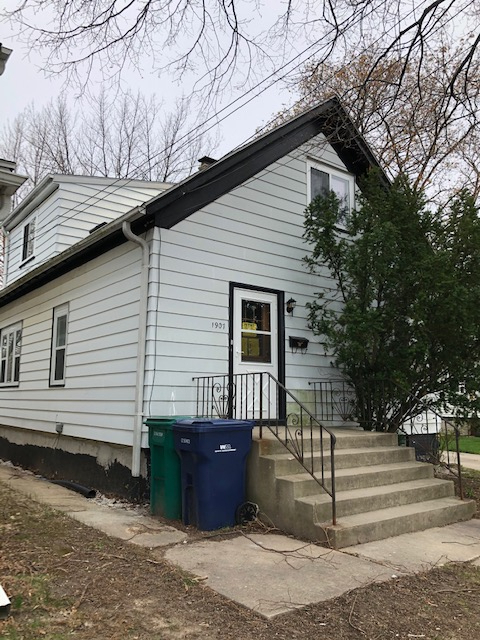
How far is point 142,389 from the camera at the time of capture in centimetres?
657

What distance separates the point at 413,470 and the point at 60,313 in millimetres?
6339

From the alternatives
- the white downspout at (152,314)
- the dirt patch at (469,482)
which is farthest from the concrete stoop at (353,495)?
the white downspout at (152,314)

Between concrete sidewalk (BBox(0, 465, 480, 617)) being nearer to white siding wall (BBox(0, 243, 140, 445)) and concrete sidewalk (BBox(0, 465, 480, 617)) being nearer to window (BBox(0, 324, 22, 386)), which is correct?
white siding wall (BBox(0, 243, 140, 445))

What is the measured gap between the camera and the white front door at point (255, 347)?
7438mm

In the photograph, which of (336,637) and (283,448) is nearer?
(336,637)

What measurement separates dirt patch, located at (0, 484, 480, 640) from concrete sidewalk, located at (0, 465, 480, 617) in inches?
5.0

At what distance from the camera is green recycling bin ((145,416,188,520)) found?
577 cm

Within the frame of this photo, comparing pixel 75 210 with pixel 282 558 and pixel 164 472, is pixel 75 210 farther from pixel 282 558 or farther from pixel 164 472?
pixel 282 558

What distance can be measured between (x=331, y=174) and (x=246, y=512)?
612cm

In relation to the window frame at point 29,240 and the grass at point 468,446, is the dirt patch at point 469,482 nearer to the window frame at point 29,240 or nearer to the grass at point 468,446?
the grass at point 468,446

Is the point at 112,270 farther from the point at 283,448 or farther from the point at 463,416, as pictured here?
the point at 463,416

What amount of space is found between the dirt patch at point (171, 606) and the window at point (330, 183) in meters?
6.29

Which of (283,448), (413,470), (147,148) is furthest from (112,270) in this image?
(147,148)

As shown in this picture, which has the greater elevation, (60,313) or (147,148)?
(147,148)
